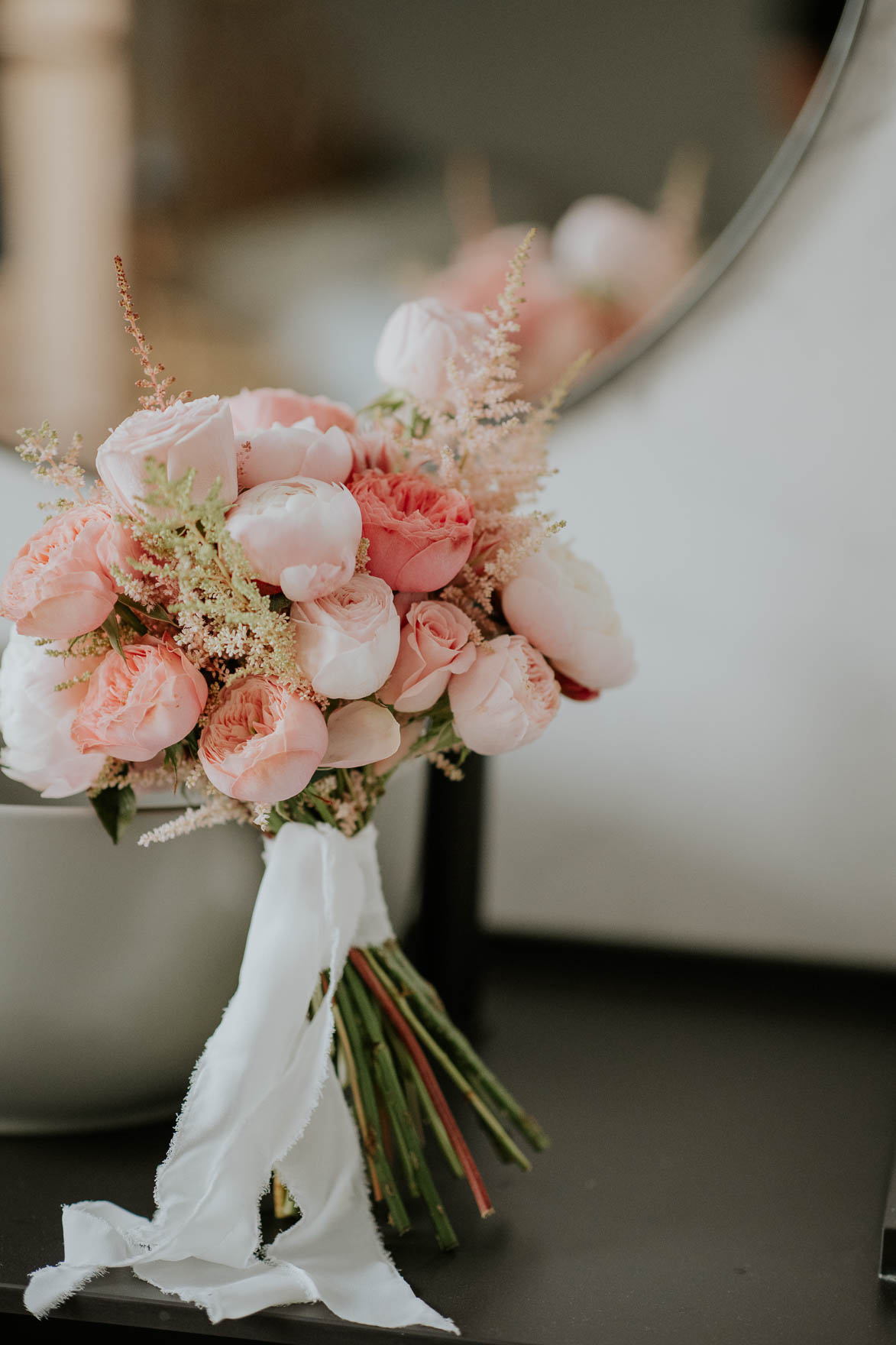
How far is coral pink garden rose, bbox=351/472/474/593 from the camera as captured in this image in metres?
0.55

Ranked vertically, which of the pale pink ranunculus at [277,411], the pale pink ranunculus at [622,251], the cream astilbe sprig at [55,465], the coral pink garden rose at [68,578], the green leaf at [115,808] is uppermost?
the pale pink ranunculus at [622,251]

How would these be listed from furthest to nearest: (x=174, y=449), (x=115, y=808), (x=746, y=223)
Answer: (x=746, y=223) < (x=115, y=808) < (x=174, y=449)

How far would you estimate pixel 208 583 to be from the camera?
505 millimetres

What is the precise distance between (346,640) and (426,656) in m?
0.05

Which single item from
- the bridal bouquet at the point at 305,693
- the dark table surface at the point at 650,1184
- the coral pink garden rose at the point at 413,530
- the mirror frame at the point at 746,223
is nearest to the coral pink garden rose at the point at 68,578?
the bridal bouquet at the point at 305,693

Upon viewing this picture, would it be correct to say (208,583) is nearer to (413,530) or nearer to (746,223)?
(413,530)

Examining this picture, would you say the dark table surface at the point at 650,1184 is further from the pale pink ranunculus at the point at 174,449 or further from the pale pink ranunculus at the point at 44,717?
the pale pink ranunculus at the point at 174,449

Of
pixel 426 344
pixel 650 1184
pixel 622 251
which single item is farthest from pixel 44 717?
pixel 622 251

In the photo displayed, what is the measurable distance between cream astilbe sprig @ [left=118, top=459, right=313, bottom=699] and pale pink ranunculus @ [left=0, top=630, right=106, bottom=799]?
0.07 m

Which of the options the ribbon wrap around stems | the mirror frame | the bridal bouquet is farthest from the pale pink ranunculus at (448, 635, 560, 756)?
the mirror frame

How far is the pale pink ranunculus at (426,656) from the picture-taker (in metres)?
0.55

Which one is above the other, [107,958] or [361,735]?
[361,735]

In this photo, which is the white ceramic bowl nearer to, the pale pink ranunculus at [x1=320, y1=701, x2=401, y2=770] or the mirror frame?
the pale pink ranunculus at [x1=320, y1=701, x2=401, y2=770]

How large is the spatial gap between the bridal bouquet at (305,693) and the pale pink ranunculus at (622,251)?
0.97 feet
